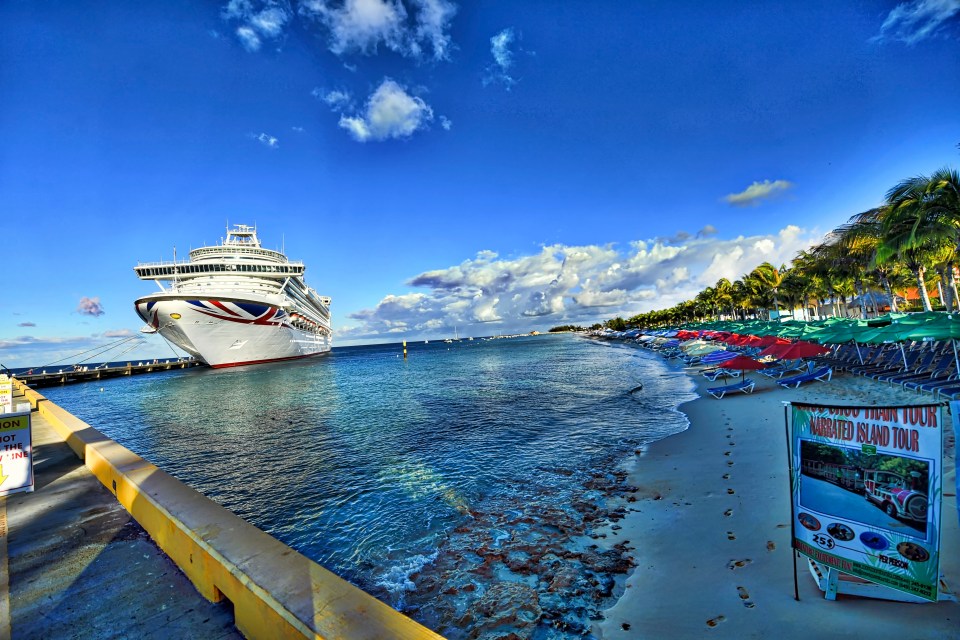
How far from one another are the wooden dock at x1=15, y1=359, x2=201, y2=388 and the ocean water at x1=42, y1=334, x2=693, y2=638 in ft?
185

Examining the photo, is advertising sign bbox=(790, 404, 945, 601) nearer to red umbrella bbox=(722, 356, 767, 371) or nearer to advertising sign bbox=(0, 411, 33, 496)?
advertising sign bbox=(0, 411, 33, 496)

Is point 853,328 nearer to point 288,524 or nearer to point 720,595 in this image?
point 720,595

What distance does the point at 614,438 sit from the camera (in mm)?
13273

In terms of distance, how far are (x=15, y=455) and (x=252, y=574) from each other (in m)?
6.36

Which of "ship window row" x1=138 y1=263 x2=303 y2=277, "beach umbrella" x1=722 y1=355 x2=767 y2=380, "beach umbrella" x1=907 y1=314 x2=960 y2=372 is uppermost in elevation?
"ship window row" x1=138 y1=263 x2=303 y2=277

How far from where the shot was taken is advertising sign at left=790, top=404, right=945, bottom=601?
3297mm

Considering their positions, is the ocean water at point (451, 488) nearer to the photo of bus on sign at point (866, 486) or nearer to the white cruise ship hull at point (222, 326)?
the photo of bus on sign at point (866, 486)

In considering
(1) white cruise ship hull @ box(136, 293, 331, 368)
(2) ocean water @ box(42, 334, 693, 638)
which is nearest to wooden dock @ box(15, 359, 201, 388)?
(1) white cruise ship hull @ box(136, 293, 331, 368)

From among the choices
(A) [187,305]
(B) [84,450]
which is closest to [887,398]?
(B) [84,450]

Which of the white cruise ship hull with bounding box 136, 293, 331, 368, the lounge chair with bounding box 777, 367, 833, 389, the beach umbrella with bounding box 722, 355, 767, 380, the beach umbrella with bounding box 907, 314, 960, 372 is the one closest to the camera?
the beach umbrella with bounding box 907, 314, 960, 372

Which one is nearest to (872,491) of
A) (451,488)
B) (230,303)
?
(451,488)

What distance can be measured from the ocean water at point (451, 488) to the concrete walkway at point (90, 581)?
2.87 meters

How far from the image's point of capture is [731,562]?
5.31 m

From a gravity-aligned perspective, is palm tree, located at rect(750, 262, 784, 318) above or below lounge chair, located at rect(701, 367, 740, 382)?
above
